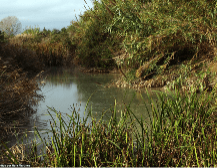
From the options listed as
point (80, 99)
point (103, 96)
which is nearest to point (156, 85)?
point (103, 96)

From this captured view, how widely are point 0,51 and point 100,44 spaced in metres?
4.69

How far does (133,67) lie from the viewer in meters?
8.82

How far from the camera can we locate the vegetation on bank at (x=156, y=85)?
8.25 feet

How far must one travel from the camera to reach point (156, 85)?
7754mm

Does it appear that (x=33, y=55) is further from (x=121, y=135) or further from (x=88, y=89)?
(x=121, y=135)

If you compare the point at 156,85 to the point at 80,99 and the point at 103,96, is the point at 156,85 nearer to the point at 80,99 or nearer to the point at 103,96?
the point at 103,96

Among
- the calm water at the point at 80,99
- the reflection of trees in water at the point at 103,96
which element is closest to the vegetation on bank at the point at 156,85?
the calm water at the point at 80,99

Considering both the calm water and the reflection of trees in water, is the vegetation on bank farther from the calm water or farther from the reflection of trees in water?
the reflection of trees in water

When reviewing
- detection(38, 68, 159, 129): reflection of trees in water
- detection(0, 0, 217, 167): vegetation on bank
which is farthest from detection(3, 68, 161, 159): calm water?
detection(0, 0, 217, 167): vegetation on bank

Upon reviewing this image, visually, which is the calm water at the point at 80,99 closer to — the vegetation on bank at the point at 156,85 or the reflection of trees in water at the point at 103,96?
the reflection of trees in water at the point at 103,96

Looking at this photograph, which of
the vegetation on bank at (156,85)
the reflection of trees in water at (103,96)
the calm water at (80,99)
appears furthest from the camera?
the reflection of trees in water at (103,96)

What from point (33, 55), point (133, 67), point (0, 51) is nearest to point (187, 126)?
point (133, 67)

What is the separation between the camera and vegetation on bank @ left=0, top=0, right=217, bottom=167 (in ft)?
8.25

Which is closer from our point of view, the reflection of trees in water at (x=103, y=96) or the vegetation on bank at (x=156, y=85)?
the vegetation on bank at (x=156, y=85)
